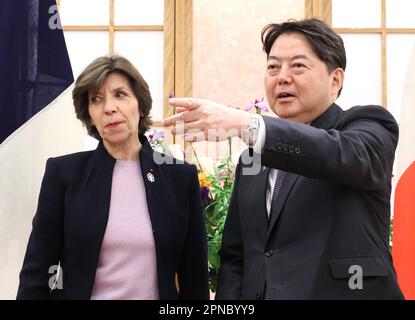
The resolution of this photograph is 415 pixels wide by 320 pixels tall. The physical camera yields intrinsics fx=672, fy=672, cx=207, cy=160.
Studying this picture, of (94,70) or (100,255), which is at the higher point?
(94,70)

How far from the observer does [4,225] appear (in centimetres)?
193

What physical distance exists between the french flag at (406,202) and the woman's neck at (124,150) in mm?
840

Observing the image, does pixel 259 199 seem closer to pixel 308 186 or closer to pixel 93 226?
pixel 308 186

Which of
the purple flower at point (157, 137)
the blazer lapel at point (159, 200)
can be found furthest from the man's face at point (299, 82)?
the purple flower at point (157, 137)

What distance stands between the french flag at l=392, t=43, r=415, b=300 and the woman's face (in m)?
0.86

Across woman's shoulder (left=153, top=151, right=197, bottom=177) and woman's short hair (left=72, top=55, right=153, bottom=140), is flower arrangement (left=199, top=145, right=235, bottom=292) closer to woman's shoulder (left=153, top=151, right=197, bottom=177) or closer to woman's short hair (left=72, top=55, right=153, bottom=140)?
woman's shoulder (left=153, top=151, right=197, bottom=177)

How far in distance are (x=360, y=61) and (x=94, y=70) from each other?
280cm

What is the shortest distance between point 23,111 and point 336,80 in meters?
0.98

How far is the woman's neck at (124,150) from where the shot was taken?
1855 millimetres

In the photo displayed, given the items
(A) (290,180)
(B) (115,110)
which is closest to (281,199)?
(A) (290,180)

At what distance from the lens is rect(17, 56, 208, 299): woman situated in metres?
1.67

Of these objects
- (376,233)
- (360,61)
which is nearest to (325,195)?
(376,233)

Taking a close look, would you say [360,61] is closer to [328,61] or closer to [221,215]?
[221,215]

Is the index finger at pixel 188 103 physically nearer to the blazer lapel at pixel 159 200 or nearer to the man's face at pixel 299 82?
the man's face at pixel 299 82
